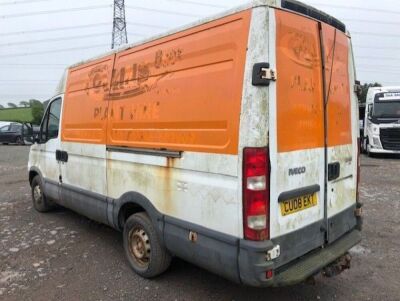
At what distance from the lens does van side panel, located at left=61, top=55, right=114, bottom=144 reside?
516 centimetres

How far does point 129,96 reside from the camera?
465cm

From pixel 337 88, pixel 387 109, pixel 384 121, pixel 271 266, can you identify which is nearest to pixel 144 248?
pixel 271 266

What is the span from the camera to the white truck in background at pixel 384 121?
16.9 m

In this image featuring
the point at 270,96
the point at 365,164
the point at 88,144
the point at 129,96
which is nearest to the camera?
the point at 270,96

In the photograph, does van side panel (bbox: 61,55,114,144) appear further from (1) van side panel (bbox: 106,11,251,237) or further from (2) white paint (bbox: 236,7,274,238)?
(2) white paint (bbox: 236,7,274,238)

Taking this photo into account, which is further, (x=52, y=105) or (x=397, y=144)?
(x=397, y=144)

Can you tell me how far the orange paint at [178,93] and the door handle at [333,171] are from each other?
1.21 metres

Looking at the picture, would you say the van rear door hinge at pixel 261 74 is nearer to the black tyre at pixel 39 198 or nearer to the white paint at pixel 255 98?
the white paint at pixel 255 98

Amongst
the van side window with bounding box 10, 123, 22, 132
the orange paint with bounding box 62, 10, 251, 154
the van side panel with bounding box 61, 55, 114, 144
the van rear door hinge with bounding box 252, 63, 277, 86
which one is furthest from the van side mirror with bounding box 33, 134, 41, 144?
the van side window with bounding box 10, 123, 22, 132

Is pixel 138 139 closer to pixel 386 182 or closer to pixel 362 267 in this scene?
pixel 362 267

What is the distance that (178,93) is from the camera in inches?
156

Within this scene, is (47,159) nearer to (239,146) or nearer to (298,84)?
(239,146)

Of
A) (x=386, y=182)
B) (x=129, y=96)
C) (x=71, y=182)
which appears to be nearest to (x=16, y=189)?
(x=71, y=182)

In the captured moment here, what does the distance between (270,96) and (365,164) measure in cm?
1281
